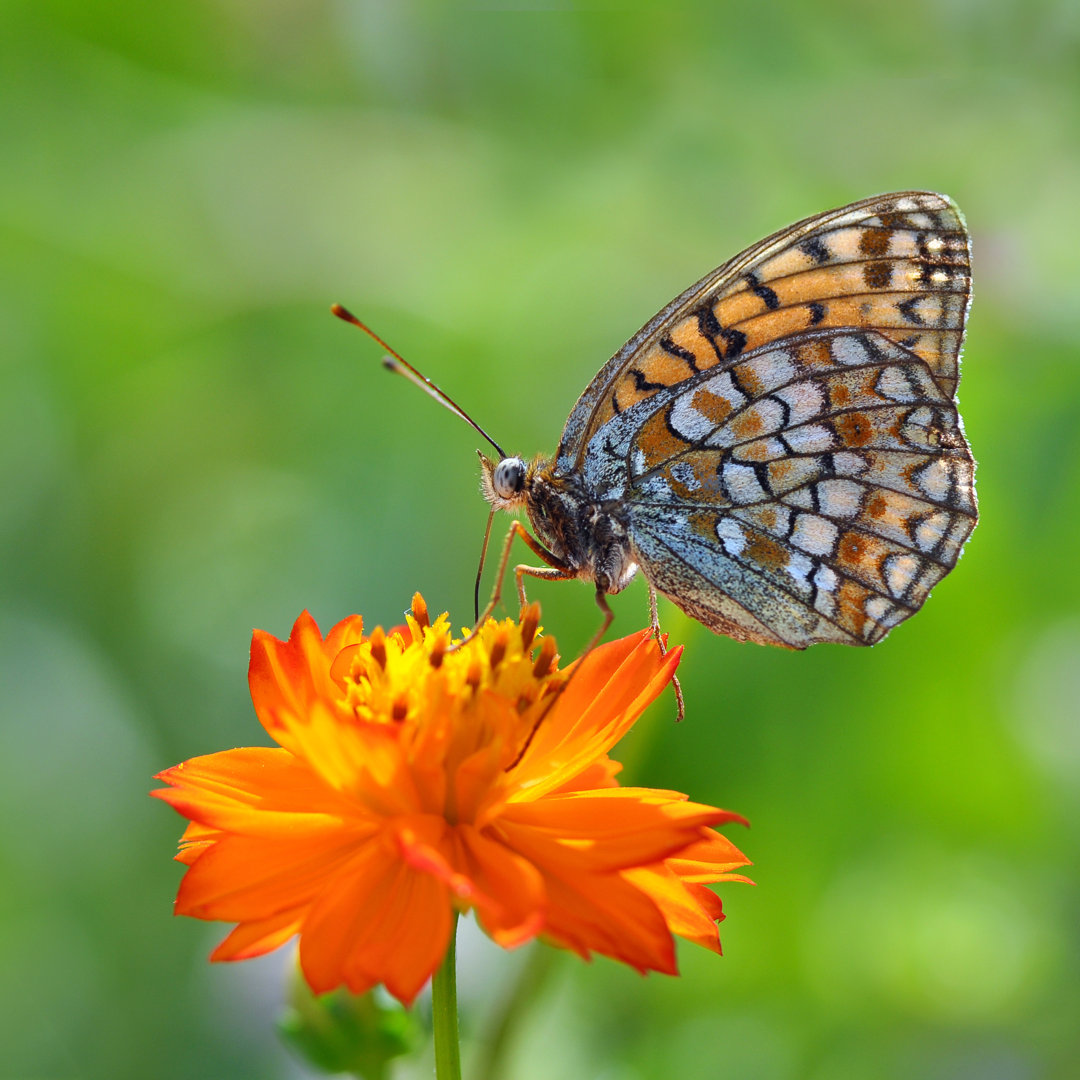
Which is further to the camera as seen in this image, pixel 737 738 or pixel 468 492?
pixel 468 492

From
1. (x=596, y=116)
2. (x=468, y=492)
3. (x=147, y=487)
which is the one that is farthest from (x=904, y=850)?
(x=596, y=116)

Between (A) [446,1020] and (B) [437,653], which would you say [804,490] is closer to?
(B) [437,653]

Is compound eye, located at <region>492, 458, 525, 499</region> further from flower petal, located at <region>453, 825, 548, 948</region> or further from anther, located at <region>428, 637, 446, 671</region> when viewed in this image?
flower petal, located at <region>453, 825, 548, 948</region>

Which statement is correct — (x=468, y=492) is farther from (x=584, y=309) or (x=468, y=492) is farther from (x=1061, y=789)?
(x=1061, y=789)

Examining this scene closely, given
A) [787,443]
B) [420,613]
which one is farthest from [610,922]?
[787,443]

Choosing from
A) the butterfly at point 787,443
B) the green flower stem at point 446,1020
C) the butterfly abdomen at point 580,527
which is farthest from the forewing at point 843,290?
the green flower stem at point 446,1020

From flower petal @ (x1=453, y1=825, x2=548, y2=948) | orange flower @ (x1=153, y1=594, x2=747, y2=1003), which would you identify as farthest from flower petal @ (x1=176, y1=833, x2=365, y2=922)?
flower petal @ (x1=453, y1=825, x2=548, y2=948)

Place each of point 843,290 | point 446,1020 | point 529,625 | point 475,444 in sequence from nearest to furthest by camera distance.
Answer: point 446,1020
point 529,625
point 843,290
point 475,444
